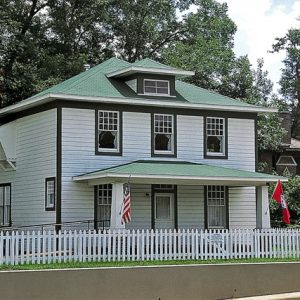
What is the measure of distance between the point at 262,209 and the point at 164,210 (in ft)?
13.3

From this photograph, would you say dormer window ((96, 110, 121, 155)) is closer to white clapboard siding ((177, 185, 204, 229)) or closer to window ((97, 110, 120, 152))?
window ((97, 110, 120, 152))

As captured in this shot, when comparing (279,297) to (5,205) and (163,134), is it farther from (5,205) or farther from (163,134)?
(5,205)

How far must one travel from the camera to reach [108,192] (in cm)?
2978

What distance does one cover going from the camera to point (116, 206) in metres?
26.8

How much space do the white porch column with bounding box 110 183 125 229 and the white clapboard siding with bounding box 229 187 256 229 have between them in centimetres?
691

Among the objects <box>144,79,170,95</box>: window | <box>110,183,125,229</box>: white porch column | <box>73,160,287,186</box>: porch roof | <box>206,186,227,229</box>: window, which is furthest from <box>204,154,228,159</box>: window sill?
<box>110,183,125,229</box>: white porch column

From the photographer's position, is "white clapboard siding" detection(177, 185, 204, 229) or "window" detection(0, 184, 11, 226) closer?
"white clapboard siding" detection(177, 185, 204, 229)

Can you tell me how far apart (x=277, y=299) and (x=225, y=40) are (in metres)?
37.5

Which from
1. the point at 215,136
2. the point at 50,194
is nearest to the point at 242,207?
the point at 215,136

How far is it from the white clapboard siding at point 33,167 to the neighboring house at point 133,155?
42mm

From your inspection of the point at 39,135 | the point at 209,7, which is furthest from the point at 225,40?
the point at 39,135

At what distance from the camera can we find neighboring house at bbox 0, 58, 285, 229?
28688mm

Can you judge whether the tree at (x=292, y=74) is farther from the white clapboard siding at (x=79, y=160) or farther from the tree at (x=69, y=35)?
the white clapboard siding at (x=79, y=160)

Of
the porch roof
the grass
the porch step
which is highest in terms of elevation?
the porch roof
